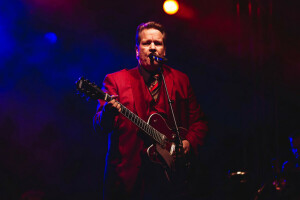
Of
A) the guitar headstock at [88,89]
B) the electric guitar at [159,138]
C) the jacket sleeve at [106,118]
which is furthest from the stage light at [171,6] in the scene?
the guitar headstock at [88,89]

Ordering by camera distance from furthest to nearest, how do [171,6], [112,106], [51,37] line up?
[171,6] < [51,37] < [112,106]

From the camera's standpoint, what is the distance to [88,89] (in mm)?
2197

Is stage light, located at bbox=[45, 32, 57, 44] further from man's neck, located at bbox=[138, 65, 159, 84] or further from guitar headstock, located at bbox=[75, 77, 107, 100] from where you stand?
guitar headstock, located at bbox=[75, 77, 107, 100]

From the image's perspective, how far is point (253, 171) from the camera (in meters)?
4.17

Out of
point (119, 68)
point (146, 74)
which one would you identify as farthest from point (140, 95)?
point (119, 68)

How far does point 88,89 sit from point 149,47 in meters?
0.93

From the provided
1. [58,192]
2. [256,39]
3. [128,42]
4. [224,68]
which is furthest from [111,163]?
[256,39]

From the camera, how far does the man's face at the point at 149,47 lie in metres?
2.79

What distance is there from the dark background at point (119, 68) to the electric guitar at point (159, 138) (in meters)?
0.43

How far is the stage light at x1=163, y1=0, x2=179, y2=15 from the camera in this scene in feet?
14.2

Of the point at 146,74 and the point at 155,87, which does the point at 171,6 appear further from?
the point at 155,87

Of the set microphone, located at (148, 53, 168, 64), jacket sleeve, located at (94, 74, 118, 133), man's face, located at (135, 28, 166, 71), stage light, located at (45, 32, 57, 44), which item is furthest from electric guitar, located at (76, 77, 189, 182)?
stage light, located at (45, 32, 57, 44)

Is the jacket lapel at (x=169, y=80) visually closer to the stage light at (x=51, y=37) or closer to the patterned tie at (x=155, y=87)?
the patterned tie at (x=155, y=87)

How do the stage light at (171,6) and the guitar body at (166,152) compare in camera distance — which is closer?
the guitar body at (166,152)
